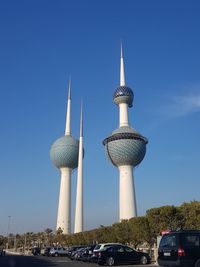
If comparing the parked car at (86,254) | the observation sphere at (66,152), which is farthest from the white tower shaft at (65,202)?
the parked car at (86,254)

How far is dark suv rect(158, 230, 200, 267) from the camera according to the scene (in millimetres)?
18688

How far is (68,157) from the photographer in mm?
184625

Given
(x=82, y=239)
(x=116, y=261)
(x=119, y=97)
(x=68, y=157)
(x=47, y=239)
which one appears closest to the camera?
(x=116, y=261)

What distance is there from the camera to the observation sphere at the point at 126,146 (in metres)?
161

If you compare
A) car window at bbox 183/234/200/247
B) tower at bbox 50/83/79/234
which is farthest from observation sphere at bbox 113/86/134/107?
car window at bbox 183/234/200/247

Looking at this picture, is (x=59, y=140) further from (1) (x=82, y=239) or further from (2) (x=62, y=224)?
(1) (x=82, y=239)

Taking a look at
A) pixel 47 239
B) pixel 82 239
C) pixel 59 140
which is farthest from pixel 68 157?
pixel 82 239

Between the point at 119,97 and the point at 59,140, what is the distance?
114 feet

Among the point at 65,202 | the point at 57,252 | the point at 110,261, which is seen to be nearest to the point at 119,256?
A: the point at 110,261

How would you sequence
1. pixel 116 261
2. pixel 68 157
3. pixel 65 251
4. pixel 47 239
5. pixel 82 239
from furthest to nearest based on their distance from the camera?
pixel 68 157, pixel 47 239, pixel 82 239, pixel 65 251, pixel 116 261

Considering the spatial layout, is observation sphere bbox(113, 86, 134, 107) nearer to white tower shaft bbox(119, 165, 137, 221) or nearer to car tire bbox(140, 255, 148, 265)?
white tower shaft bbox(119, 165, 137, 221)

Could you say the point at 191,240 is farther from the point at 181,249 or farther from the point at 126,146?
the point at 126,146

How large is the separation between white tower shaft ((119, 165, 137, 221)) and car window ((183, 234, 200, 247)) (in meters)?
146

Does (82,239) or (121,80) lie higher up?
(121,80)
